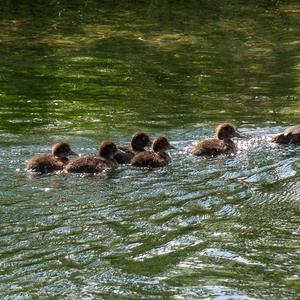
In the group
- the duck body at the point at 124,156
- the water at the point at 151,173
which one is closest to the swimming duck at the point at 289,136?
the water at the point at 151,173

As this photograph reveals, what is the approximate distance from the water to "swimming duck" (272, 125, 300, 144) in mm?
88

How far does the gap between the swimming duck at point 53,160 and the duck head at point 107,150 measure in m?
0.32

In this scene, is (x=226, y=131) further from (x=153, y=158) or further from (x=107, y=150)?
(x=107, y=150)

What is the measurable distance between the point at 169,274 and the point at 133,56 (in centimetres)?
988

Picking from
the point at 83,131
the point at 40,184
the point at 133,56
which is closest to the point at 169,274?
the point at 40,184

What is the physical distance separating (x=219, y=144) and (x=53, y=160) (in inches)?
66.1

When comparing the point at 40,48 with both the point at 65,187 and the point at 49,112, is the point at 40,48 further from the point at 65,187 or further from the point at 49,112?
the point at 65,187

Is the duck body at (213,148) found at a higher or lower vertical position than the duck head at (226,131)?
lower

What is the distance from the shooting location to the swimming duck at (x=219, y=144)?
984 cm

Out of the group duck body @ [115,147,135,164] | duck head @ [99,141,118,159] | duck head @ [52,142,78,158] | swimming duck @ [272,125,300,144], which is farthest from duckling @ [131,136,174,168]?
swimming duck @ [272,125,300,144]

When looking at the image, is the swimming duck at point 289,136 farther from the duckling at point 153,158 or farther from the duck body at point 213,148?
the duckling at point 153,158

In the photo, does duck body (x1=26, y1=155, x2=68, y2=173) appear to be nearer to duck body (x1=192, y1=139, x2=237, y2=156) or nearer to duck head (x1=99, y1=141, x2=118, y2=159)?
duck head (x1=99, y1=141, x2=118, y2=159)

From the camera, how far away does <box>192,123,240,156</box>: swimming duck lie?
984 centimetres

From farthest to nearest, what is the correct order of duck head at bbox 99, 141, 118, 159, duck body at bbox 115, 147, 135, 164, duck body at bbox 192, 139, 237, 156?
1. duck body at bbox 192, 139, 237, 156
2. duck body at bbox 115, 147, 135, 164
3. duck head at bbox 99, 141, 118, 159
